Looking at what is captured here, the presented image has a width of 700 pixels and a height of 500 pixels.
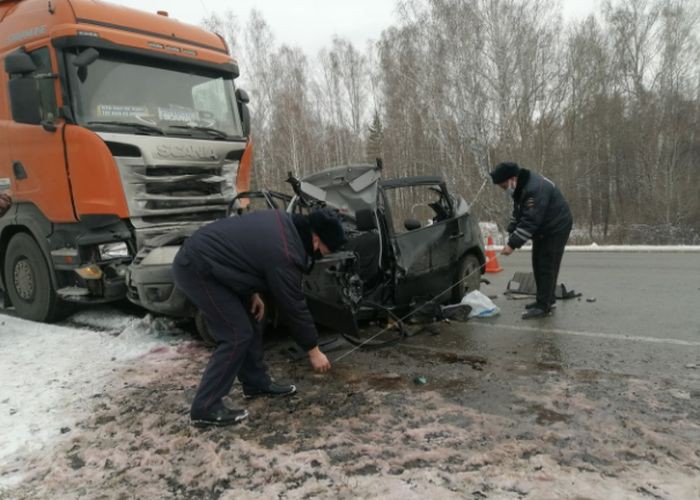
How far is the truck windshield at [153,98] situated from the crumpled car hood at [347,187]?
164 cm

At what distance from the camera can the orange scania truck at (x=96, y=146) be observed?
207 inches

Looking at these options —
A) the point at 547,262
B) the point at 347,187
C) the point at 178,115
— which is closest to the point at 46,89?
the point at 178,115

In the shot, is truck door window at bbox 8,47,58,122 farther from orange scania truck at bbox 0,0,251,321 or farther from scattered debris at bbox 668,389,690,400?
scattered debris at bbox 668,389,690,400

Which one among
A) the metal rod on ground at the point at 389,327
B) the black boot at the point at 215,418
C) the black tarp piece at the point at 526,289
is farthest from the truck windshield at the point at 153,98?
the black tarp piece at the point at 526,289

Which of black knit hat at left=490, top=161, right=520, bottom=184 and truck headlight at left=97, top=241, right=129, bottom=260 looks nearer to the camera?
truck headlight at left=97, top=241, right=129, bottom=260

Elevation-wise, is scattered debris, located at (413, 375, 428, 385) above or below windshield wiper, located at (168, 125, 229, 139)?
below

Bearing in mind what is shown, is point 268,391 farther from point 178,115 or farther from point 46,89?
point 46,89

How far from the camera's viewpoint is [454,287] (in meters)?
6.20

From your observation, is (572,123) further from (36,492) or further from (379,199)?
(36,492)

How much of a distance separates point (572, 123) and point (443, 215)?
23453 mm

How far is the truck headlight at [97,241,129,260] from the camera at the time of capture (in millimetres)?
5383

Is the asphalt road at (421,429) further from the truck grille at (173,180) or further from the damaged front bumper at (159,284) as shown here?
the truck grille at (173,180)

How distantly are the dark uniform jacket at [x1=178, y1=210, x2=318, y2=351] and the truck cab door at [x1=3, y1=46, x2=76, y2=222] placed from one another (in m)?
2.98

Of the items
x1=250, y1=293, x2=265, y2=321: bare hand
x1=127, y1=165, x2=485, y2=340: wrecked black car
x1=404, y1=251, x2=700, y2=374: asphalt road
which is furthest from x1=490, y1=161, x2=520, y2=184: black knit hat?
x1=250, y1=293, x2=265, y2=321: bare hand
